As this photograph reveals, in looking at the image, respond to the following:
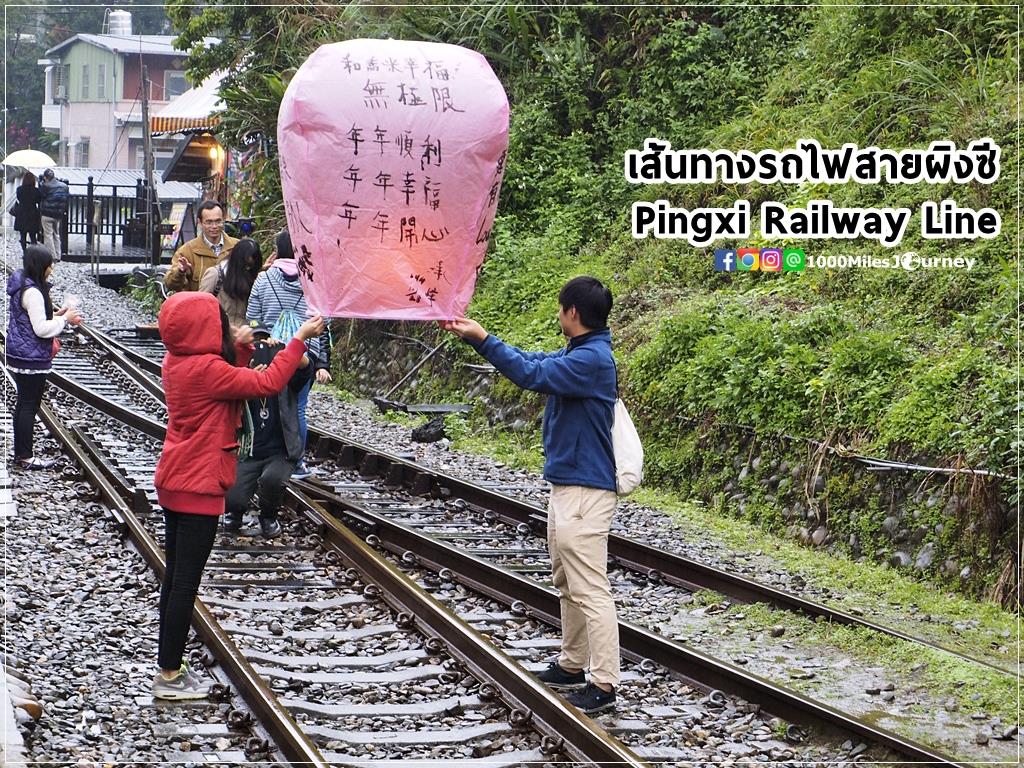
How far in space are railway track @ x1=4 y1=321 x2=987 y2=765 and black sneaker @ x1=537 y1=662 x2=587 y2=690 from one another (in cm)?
46

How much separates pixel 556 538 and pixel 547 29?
1633 centimetres

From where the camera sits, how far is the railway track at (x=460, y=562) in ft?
21.2

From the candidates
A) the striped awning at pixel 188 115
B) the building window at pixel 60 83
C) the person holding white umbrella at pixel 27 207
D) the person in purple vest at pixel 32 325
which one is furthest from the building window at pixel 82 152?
the person in purple vest at pixel 32 325

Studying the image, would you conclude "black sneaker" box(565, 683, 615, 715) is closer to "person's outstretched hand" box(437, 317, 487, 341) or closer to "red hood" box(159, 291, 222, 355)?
"person's outstretched hand" box(437, 317, 487, 341)

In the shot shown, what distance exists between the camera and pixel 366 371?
816 inches

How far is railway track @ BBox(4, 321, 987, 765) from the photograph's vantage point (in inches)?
254

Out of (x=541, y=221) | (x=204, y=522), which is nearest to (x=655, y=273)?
(x=541, y=221)

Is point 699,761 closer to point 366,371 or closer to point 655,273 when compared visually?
point 655,273

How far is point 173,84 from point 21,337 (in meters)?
49.9

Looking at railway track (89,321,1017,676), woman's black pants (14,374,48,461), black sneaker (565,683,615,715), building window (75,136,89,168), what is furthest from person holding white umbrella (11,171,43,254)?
building window (75,136,89,168)

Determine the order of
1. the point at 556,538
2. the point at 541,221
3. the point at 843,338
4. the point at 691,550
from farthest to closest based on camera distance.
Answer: the point at 541,221 → the point at 843,338 → the point at 691,550 → the point at 556,538

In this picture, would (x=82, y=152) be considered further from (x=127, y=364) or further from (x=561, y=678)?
(x=561, y=678)

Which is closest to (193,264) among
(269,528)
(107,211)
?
(269,528)

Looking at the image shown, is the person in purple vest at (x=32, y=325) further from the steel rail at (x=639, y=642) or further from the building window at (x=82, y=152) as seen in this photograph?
the building window at (x=82, y=152)
